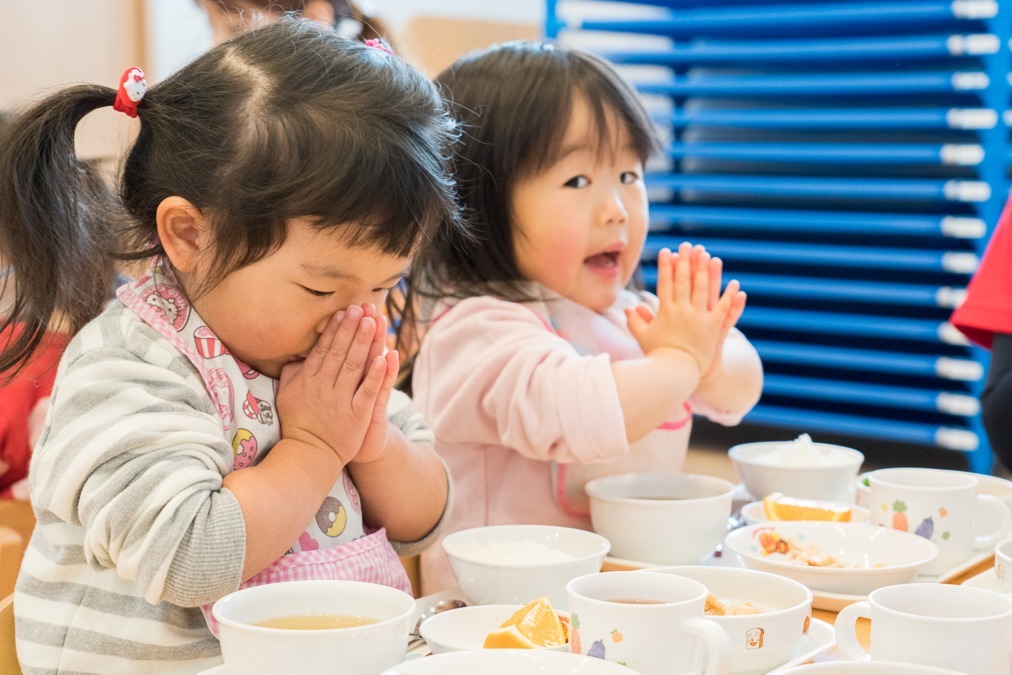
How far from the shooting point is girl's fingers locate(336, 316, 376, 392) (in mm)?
882

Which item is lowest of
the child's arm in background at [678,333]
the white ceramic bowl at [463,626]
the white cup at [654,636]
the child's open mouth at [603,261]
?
the white ceramic bowl at [463,626]

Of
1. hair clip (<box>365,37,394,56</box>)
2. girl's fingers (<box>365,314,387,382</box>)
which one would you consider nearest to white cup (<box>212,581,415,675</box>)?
girl's fingers (<box>365,314,387,382</box>)

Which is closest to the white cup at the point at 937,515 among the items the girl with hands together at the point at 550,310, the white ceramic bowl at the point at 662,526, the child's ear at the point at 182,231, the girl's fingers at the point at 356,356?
the white ceramic bowl at the point at 662,526

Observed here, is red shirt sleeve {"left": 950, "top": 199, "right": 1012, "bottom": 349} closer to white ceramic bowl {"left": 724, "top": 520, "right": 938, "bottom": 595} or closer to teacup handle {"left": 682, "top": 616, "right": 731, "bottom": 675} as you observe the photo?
white ceramic bowl {"left": 724, "top": 520, "right": 938, "bottom": 595}

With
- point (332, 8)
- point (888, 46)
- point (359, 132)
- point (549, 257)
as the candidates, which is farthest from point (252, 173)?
point (888, 46)

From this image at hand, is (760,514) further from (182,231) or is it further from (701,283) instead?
(182,231)

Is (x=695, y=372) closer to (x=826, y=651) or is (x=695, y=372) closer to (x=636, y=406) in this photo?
(x=636, y=406)

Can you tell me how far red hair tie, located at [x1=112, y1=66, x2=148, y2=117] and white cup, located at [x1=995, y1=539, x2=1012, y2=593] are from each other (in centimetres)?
72

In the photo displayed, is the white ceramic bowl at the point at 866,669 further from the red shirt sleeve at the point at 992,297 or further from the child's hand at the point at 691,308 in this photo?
the red shirt sleeve at the point at 992,297

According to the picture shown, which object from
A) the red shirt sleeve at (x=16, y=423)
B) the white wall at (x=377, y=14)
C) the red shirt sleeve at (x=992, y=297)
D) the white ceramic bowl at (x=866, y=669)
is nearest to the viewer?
the white ceramic bowl at (x=866, y=669)

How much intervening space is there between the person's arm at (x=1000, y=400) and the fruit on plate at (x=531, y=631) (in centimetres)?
83

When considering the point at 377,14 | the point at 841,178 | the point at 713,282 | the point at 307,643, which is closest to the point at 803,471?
the point at 713,282

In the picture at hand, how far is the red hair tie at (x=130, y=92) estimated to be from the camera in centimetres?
89

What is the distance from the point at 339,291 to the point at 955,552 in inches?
22.4
